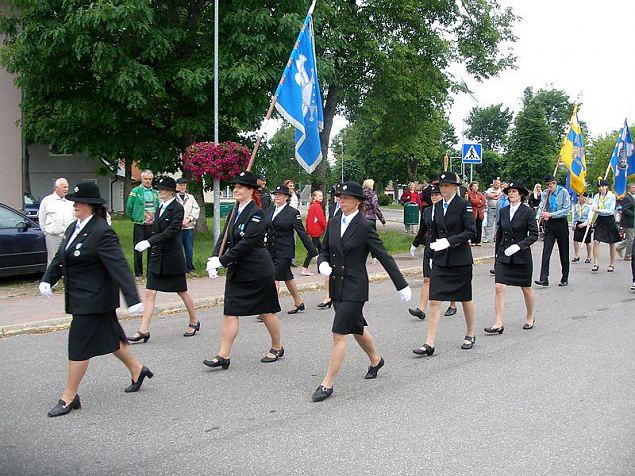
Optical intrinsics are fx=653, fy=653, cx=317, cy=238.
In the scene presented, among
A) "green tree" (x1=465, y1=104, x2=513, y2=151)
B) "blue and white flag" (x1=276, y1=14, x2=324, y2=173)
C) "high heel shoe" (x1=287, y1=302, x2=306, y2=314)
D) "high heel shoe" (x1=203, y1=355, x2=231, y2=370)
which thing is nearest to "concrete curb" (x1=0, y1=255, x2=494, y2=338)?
"high heel shoe" (x1=287, y1=302, x2=306, y2=314)

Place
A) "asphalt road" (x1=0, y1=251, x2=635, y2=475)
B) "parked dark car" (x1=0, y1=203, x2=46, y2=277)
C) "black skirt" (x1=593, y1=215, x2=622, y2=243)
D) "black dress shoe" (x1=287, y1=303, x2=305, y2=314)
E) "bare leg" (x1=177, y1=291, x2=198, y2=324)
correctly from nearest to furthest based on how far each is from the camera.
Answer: "asphalt road" (x1=0, y1=251, x2=635, y2=475) < "bare leg" (x1=177, y1=291, x2=198, y2=324) < "black dress shoe" (x1=287, y1=303, x2=305, y2=314) < "parked dark car" (x1=0, y1=203, x2=46, y2=277) < "black skirt" (x1=593, y1=215, x2=622, y2=243)

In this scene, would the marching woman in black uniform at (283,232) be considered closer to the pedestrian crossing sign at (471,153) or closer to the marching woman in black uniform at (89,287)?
the marching woman in black uniform at (89,287)

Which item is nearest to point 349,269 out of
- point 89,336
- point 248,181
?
point 248,181

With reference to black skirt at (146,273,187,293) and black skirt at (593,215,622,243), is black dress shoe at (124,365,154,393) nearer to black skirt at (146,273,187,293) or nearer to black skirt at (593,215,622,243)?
black skirt at (146,273,187,293)

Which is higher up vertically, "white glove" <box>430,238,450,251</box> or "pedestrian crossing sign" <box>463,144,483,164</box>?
"pedestrian crossing sign" <box>463,144,483,164</box>

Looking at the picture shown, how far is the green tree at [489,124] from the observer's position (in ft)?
370

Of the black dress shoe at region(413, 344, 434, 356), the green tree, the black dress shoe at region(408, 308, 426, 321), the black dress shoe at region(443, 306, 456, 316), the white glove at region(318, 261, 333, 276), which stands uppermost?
the green tree

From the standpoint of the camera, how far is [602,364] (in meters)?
6.63

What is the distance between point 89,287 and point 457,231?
3954 millimetres

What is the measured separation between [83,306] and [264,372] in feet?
6.58

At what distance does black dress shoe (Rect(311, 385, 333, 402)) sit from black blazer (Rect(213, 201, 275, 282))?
4.54 ft

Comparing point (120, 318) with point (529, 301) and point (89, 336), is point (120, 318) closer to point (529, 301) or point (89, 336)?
point (89, 336)

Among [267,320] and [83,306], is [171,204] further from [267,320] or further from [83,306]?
[83,306]

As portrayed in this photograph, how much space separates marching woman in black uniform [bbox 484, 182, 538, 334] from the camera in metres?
8.10
